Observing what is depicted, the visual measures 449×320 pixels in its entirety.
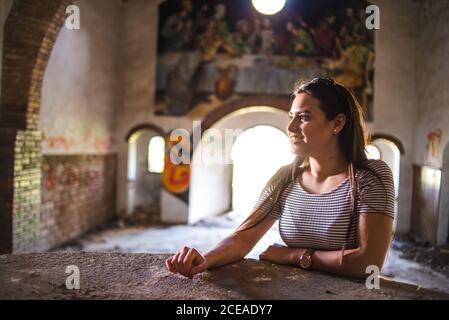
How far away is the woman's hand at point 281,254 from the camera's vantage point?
2.01 metres

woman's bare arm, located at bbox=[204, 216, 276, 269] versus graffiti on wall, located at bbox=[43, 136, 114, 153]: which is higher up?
graffiti on wall, located at bbox=[43, 136, 114, 153]

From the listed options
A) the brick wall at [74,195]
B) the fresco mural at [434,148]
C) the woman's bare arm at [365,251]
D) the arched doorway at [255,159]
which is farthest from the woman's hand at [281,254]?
the arched doorway at [255,159]

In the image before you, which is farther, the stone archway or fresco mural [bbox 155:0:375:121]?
fresco mural [bbox 155:0:375:121]

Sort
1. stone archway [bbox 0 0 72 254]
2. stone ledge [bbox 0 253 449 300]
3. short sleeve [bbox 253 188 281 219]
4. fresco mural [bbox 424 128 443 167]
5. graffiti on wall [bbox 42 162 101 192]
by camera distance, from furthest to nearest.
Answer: fresco mural [bbox 424 128 443 167], graffiti on wall [bbox 42 162 101 192], stone archway [bbox 0 0 72 254], short sleeve [bbox 253 188 281 219], stone ledge [bbox 0 253 449 300]

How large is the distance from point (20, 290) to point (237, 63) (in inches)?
362

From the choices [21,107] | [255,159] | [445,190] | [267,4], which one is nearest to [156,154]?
[255,159]

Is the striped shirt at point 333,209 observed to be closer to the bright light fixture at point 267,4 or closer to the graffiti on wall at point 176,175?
the bright light fixture at point 267,4

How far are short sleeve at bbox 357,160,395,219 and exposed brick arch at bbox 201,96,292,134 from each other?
8381 mm

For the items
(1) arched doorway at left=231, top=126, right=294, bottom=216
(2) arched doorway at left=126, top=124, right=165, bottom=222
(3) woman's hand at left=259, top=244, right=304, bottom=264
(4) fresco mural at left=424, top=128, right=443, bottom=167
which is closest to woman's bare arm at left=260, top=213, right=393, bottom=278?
(3) woman's hand at left=259, top=244, right=304, bottom=264

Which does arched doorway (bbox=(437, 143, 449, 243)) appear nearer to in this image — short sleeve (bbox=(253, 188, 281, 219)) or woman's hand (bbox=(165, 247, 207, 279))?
short sleeve (bbox=(253, 188, 281, 219))

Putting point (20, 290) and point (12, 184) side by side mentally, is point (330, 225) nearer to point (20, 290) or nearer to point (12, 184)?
point (20, 290)

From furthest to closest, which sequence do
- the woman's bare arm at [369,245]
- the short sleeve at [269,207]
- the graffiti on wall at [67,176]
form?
the graffiti on wall at [67,176] → the short sleeve at [269,207] → the woman's bare arm at [369,245]

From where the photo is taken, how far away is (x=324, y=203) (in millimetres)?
1936

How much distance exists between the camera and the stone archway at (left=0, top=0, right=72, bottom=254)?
5.68m
